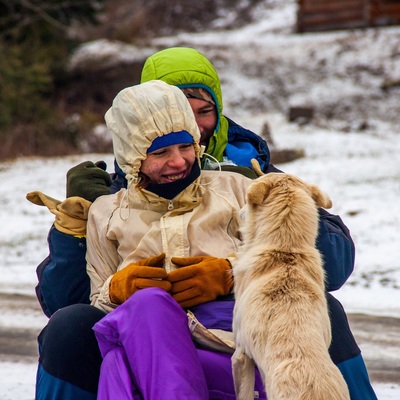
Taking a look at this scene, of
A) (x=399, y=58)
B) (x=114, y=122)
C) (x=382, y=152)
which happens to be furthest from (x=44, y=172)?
(x=399, y=58)

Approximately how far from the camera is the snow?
684 cm

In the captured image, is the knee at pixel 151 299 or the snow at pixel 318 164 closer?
the knee at pixel 151 299

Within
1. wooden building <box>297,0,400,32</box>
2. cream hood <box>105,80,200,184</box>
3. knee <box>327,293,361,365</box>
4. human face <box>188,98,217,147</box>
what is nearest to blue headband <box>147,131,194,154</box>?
cream hood <box>105,80,200,184</box>

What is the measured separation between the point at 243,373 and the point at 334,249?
661mm

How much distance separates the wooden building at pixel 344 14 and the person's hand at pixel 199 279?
2245 centimetres

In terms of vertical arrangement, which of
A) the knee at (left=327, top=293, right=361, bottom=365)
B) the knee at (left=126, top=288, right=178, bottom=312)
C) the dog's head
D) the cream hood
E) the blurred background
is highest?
the cream hood

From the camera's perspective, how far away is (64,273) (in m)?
3.38

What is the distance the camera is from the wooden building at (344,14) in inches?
960

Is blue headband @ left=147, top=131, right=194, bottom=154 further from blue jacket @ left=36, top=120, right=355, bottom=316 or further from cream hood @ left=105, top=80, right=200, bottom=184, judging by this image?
blue jacket @ left=36, top=120, right=355, bottom=316

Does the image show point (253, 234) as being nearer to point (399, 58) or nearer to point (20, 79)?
point (20, 79)

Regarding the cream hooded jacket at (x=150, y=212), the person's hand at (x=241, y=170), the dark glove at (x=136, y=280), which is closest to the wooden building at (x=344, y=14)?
the person's hand at (x=241, y=170)

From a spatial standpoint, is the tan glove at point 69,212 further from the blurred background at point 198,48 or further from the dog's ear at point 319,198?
the blurred background at point 198,48

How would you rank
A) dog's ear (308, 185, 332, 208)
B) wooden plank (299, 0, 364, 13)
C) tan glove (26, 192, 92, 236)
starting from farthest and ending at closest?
wooden plank (299, 0, 364, 13)
tan glove (26, 192, 92, 236)
dog's ear (308, 185, 332, 208)

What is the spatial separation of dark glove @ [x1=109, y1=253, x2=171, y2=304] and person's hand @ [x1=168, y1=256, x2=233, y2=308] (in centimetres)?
4
